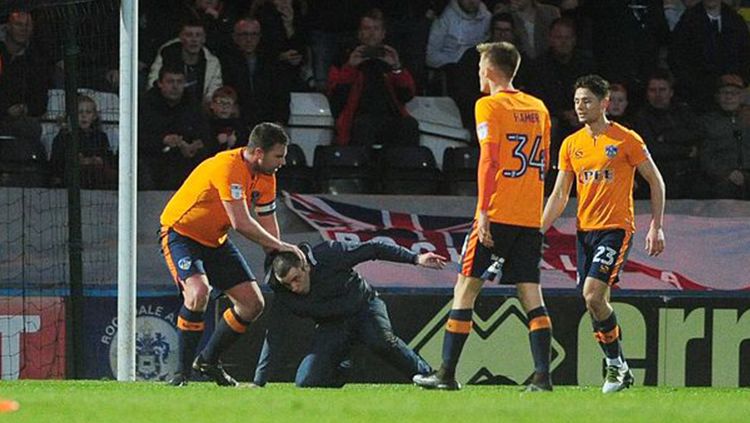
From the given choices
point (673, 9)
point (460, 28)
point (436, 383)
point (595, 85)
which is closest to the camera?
point (436, 383)

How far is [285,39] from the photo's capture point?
16328 millimetres

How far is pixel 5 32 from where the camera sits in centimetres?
1537

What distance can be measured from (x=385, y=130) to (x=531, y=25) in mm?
2053

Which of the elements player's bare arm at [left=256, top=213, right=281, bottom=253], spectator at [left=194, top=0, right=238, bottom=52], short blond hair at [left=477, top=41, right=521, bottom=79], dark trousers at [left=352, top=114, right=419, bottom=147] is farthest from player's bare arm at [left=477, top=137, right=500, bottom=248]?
spectator at [left=194, top=0, right=238, bottom=52]

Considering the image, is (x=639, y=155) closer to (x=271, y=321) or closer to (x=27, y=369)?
(x=271, y=321)

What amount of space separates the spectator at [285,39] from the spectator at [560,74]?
7.22 ft

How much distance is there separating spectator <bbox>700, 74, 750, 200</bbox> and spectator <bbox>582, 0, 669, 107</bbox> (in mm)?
816

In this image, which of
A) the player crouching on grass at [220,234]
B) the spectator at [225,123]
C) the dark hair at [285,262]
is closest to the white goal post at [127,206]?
the player crouching on grass at [220,234]

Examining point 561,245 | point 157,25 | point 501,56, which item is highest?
point 157,25

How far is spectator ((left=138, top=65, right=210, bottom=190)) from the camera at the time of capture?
1497 cm

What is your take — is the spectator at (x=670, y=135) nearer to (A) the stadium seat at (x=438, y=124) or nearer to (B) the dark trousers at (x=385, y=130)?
(A) the stadium seat at (x=438, y=124)

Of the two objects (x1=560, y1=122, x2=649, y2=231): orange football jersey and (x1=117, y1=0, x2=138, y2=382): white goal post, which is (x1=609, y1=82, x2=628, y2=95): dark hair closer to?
(x1=560, y1=122, x2=649, y2=231): orange football jersey

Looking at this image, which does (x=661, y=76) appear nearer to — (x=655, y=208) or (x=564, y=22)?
(x=564, y=22)

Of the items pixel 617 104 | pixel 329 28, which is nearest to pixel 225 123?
pixel 329 28
